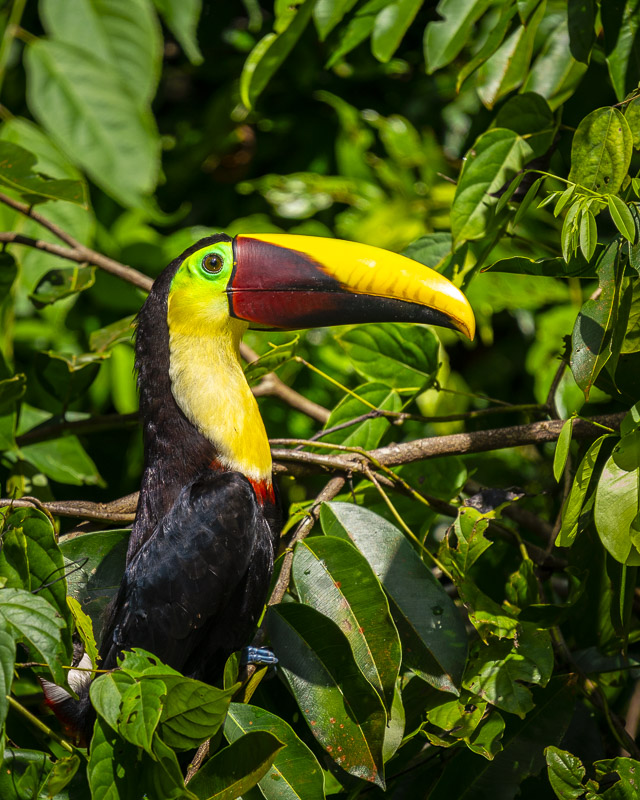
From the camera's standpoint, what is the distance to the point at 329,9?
231 cm

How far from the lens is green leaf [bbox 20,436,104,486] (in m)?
2.56

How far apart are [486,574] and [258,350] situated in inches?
44.4

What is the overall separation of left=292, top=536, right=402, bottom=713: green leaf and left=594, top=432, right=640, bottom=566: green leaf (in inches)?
19.1

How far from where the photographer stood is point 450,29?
2.19 m

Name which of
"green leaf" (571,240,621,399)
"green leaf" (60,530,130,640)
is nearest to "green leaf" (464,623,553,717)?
"green leaf" (571,240,621,399)

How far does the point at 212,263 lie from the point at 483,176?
0.79m

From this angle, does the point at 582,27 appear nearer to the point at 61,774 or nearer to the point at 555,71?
the point at 555,71

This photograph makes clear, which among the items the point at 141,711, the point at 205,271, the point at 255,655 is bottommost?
the point at 255,655

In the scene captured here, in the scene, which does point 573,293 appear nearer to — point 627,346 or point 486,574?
point 486,574

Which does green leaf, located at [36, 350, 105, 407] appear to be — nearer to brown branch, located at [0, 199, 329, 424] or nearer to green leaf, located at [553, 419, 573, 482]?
brown branch, located at [0, 199, 329, 424]

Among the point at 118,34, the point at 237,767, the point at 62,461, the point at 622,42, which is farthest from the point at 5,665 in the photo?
the point at 622,42

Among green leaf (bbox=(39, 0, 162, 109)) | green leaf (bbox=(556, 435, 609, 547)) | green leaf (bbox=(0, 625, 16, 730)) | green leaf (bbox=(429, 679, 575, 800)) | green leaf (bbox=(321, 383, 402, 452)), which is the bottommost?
green leaf (bbox=(429, 679, 575, 800))

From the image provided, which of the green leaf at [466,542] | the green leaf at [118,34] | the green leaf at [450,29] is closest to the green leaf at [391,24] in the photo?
the green leaf at [450,29]

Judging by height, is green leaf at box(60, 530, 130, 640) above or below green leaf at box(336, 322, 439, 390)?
below
